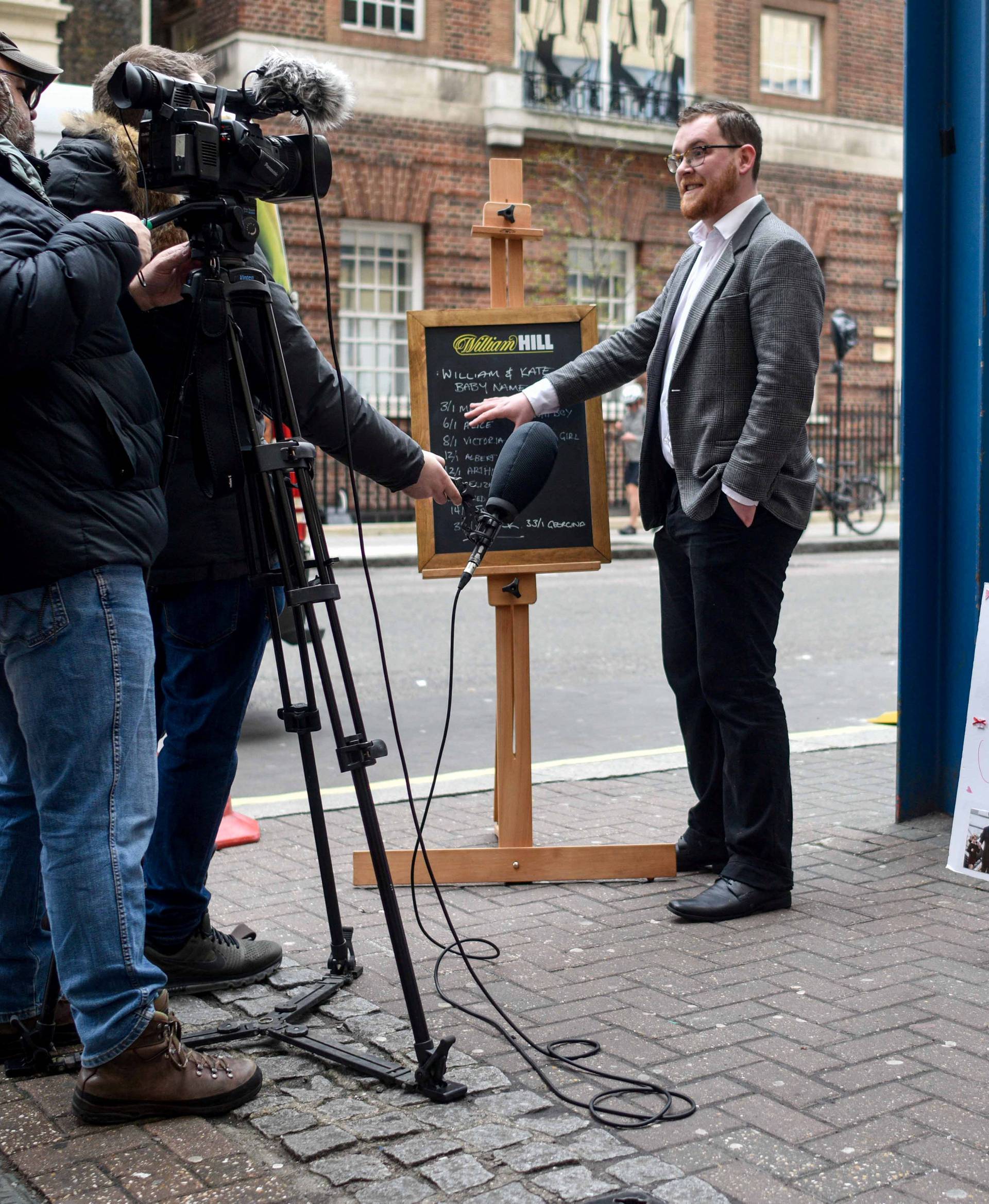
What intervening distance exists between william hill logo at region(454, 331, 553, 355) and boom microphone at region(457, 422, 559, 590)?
0.93m

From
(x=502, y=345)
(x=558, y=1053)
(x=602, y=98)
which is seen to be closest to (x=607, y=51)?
(x=602, y=98)

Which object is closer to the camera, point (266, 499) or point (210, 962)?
point (266, 499)

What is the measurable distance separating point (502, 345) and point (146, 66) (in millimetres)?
1619

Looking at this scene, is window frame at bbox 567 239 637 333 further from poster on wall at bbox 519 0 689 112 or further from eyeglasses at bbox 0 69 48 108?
eyeglasses at bbox 0 69 48 108

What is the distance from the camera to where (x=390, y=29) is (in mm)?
20844

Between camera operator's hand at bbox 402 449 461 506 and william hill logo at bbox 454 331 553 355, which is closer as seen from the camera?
camera operator's hand at bbox 402 449 461 506

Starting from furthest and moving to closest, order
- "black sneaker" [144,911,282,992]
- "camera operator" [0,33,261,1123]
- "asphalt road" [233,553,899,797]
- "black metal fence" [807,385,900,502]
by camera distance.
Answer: "black metal fence" [807,385,900,502]
"asphalt road" [233,553,899,797]
"black sneaker" [144,911,282,992]
"camera operator" [0,33,261,1123]

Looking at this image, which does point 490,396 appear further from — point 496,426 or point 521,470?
point 521,470

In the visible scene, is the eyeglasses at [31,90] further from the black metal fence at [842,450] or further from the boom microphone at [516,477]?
the black metal fence at [842,450]

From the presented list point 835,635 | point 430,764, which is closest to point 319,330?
point 835,635

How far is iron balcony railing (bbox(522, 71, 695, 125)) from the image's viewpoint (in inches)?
888

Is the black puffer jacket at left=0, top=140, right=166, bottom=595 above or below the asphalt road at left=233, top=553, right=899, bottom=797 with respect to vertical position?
above

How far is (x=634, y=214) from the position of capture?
921 inches

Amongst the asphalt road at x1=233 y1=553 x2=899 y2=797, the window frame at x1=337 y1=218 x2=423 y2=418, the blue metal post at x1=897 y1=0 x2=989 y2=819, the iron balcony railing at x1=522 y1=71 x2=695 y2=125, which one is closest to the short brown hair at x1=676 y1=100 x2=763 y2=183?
the blue metal post at x1=897 y1=0 x2=989 y2=819
